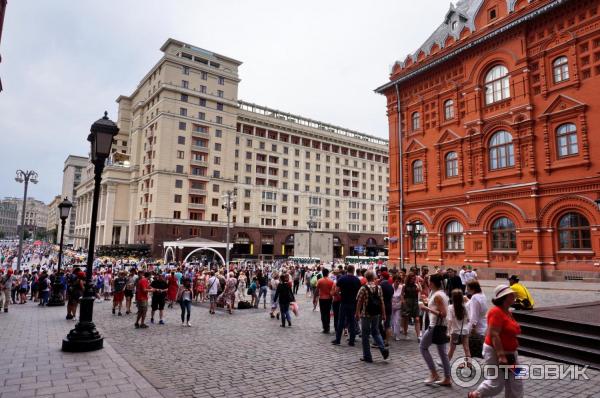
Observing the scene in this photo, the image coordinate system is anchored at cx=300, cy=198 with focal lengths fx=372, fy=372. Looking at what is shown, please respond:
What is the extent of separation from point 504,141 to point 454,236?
26.0 ft

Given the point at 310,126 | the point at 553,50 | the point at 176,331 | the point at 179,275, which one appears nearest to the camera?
the point at 176,331

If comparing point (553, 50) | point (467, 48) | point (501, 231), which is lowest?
point (501, 231)

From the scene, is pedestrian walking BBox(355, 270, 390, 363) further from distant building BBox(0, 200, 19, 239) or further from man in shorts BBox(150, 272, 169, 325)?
distant building BBox(0, 200, 19, 239)

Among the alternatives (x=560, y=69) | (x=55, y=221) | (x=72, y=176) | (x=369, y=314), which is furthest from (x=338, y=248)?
(x=55, y=221)

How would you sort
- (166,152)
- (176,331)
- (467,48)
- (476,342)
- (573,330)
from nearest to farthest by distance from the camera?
(476,342) → (573,330) → (176,331) → (467,48) → (166,152)

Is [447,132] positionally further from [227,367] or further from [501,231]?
[227,367]

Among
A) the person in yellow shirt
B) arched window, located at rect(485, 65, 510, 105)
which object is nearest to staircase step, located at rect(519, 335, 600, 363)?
the person in yellow shirt

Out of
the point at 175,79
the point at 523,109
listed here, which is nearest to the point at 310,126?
the point at 175,79

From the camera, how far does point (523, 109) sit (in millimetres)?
25016

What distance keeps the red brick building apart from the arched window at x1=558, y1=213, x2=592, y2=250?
55 mm

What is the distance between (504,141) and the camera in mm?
26344

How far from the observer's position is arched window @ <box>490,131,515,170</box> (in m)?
26.0

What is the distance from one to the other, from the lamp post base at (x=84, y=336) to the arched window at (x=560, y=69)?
28.3 metres

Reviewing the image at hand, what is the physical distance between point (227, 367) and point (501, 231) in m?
24.0
